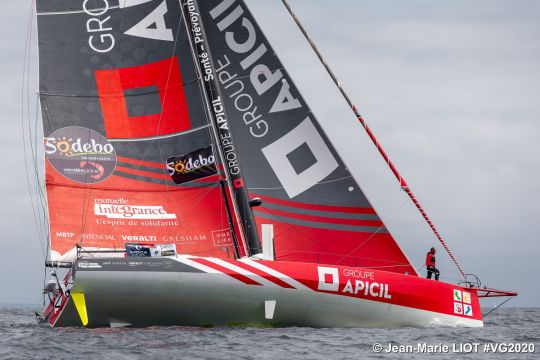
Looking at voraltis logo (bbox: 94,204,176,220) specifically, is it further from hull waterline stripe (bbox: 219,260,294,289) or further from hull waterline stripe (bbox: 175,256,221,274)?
hull waterline stripe (bbox: 219,260,294,289)

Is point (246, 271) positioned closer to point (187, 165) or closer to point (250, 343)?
point (250, 343)

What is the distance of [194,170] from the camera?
65.4 ft

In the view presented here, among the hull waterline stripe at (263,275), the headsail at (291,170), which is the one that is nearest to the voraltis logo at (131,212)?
the headsail at (291,170)

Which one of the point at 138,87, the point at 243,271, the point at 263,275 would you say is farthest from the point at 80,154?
the point at 263,275

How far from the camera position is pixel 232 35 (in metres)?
21.8

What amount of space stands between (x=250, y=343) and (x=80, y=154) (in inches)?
252

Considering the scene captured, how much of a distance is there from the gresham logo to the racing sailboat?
0.10 ft

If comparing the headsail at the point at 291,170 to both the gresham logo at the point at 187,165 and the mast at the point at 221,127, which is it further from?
the gresham logo at the point at 187,165

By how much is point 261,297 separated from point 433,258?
4524mm

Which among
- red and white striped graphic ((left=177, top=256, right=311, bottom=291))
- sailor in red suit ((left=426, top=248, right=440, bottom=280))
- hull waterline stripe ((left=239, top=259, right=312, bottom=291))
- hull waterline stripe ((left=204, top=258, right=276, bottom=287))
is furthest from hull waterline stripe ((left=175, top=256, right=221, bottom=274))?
sailor in red suit ((left=426, top=248, right=440, bottom=280))

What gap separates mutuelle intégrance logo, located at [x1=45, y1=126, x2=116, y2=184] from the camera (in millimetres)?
19547

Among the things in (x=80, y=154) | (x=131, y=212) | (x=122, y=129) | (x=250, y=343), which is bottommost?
(x=250, y=343)

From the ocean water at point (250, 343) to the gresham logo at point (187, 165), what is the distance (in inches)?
151

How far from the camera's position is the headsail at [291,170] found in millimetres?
20312
